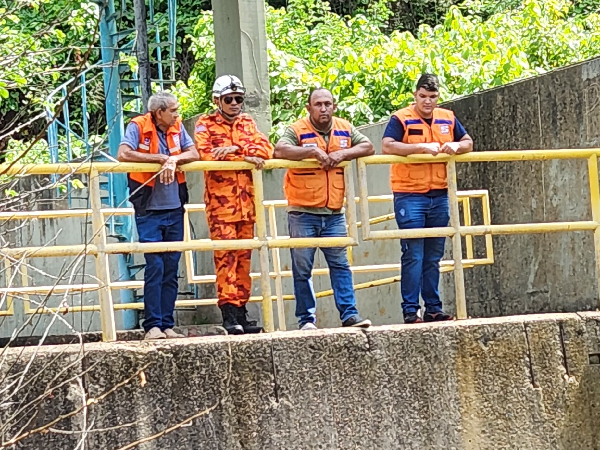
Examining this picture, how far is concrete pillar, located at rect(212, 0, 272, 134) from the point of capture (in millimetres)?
10297

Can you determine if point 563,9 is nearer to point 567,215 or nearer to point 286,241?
point 567,215

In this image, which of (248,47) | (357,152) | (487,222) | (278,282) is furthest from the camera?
(248,47)

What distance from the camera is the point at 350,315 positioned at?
6383 mm

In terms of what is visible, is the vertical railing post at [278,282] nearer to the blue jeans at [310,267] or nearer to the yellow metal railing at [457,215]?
the blue jeans at [310,267]

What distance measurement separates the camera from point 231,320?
21.1 feet

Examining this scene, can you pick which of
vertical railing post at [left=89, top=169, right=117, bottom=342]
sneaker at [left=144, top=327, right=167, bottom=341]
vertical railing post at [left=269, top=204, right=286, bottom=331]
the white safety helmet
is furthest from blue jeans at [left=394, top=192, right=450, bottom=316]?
vertical railing post at [left=89, top=169, right=117, bottom=342]

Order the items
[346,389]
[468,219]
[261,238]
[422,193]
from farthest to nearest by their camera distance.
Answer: [468,219], [422,193], [261,238], [346,389]

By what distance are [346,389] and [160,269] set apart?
1.21 metres

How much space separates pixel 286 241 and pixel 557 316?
160 centimetres

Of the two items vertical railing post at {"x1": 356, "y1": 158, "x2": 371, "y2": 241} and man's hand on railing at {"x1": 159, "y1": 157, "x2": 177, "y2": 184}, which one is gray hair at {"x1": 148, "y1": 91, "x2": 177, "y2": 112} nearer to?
man's hand on railing at {"x1": 159, "y1": 157, "x2": 177, "y2": 184}

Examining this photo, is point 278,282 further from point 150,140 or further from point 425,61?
point 425,61

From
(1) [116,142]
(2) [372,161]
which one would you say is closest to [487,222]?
(2) [372,161]

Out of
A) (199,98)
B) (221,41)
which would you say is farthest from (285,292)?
(199,98)

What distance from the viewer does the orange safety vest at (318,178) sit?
6508 millimetres
